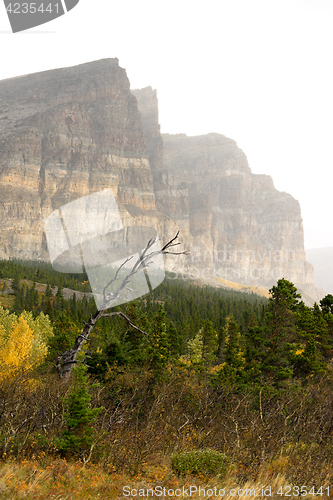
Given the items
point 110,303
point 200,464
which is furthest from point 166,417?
point 110,303

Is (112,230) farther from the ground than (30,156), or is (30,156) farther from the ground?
(30,156)

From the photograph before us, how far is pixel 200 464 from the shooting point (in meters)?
8.66

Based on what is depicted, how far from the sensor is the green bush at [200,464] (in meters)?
8.59

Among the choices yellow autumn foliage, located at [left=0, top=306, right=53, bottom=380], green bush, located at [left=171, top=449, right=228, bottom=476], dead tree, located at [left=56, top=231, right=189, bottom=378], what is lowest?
yellow autumn foliage, located at [left=0, top=306, right=53, bottom=380]

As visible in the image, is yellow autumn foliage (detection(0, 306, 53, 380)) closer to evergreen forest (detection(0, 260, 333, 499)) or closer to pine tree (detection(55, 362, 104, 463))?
evergreen forest (detection(0, 260, 333, 499))

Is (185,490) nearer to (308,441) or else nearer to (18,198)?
(308,441)

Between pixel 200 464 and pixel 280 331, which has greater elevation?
pixel 280 331

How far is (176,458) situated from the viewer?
9156 millimetres

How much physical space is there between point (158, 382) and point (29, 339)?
603 inches

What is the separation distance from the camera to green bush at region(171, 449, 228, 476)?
338 inches

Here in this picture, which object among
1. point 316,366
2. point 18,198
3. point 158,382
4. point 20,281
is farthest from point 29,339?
point 18,198

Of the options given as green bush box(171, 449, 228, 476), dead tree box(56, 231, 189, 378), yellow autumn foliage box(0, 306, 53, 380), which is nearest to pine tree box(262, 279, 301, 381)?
green bush box(171, 449, 228, 476)

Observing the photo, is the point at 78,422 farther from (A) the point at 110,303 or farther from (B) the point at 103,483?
(A) the point at 110,303

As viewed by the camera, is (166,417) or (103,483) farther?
(166,417)
